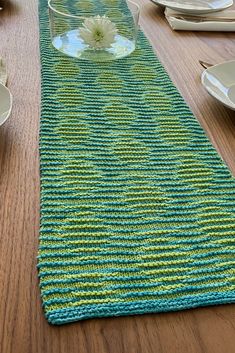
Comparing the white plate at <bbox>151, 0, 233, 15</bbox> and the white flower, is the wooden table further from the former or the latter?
the white plate at <bbox>151, 0, 233, 15</bbox>

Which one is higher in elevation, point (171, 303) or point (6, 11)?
point (171, 303)

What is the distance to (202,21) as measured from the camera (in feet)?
3.55

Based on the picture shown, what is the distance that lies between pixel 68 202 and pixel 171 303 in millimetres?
185

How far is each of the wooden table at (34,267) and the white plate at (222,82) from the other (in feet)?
0.08

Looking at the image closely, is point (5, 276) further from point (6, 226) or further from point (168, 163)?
point (168, 163)

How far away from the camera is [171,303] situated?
1.43 feet

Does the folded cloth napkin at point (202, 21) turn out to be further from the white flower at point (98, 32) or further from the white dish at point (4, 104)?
the white dish at point (4, 104)

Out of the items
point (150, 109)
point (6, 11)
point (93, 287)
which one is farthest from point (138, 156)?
point (6, 11)

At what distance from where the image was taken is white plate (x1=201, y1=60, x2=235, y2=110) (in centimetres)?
75

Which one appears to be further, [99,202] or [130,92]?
[130,92]

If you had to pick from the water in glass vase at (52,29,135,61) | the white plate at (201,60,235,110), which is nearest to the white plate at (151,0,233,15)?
the water in glass vase at (52,29,135,61)

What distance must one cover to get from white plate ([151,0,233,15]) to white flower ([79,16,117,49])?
0.94 feet

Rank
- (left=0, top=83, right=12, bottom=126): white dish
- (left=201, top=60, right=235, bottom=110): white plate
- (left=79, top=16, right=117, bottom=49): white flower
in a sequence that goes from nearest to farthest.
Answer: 1. (left=0, top=83, right=12, bottom=126): white dish
2. (left=201, top=60, right=235, bottom=110): white plate
3. (left=79, top=16, right=117, bottom=49): white flower

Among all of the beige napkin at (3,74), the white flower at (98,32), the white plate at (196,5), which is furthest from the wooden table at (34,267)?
the white plate at (196,5)
